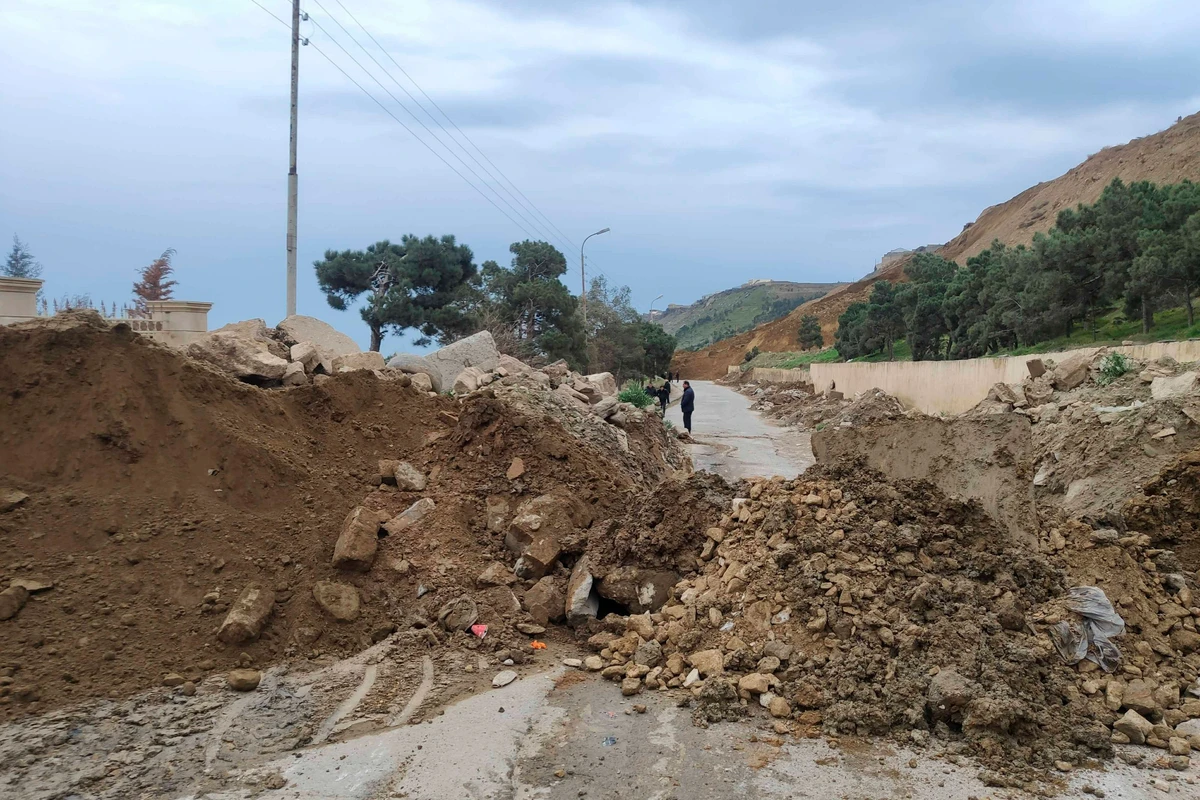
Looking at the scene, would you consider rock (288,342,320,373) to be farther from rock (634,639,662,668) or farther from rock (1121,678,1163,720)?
rock (1121,678,1163,720)

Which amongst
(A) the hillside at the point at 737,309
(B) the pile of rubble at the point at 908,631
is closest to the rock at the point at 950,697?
(B) the pile of rubble at the point at 908,631

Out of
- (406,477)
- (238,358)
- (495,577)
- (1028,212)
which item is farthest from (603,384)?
(1028,212)

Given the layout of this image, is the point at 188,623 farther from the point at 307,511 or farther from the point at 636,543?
the point at 636,543

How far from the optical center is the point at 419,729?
4.93 metres

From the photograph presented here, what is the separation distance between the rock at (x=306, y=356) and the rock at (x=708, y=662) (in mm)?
7513

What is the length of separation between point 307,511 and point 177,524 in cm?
112

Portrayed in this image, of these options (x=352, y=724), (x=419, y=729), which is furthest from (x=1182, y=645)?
(x=352, y=724)

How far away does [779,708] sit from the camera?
4.91 m

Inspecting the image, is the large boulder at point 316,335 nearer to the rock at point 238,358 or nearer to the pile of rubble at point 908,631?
the rock at point 238,358

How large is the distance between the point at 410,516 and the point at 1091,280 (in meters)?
27.3

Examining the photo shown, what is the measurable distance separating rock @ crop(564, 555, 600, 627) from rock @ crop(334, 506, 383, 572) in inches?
67.0

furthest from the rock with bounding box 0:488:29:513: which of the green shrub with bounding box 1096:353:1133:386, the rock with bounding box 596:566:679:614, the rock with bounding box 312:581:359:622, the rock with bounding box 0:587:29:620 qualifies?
the green shrub with bounding box 1096:353:1133:386

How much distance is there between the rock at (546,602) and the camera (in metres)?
6.56

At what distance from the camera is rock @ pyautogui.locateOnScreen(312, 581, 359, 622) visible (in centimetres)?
625
